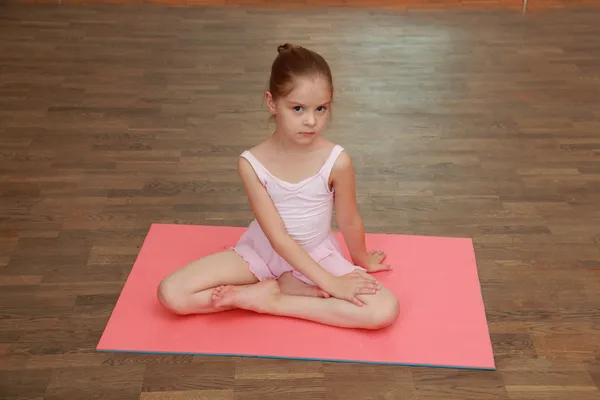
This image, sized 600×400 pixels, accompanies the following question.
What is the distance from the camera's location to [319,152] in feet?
6.17

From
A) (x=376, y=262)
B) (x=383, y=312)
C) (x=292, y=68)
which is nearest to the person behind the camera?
(x=292, y=68)

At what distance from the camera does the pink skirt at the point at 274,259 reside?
6.40 feet

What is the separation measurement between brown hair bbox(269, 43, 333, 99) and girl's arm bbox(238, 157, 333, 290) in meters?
0.23

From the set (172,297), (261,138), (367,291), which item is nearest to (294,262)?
(367,291)

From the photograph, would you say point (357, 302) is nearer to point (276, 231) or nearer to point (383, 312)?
point (383, 312)

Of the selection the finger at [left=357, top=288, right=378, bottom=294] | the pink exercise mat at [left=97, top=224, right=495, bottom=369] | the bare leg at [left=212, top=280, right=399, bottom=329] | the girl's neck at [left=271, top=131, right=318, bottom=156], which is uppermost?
the girl's neck at [left=271, top=131, right=318, bottom=156]

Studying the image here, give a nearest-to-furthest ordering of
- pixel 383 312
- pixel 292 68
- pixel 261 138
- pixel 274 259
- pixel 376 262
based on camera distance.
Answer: pixel 292 68, pixel 383 312, pixel 274 259, pixel 376 262, pixel 261 138

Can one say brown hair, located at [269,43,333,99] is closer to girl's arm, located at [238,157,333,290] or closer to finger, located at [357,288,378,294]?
girl's arm, located at [238,157,333,290]

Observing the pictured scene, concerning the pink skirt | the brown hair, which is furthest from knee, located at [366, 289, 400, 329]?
the brown hair

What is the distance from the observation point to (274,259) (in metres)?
1.96

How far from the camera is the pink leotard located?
1.87 meters

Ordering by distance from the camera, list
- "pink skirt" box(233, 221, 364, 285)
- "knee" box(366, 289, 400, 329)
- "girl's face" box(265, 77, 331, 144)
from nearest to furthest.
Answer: "girl's face" box(265, 77, 331, 144), "knee" box(366, 289, 400, 329), "pink skirt" box(233, 221, 364, 285)

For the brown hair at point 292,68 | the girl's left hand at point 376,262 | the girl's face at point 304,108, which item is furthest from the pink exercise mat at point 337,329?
the brown hair at point 292,68

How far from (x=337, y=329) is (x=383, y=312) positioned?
123 mm
